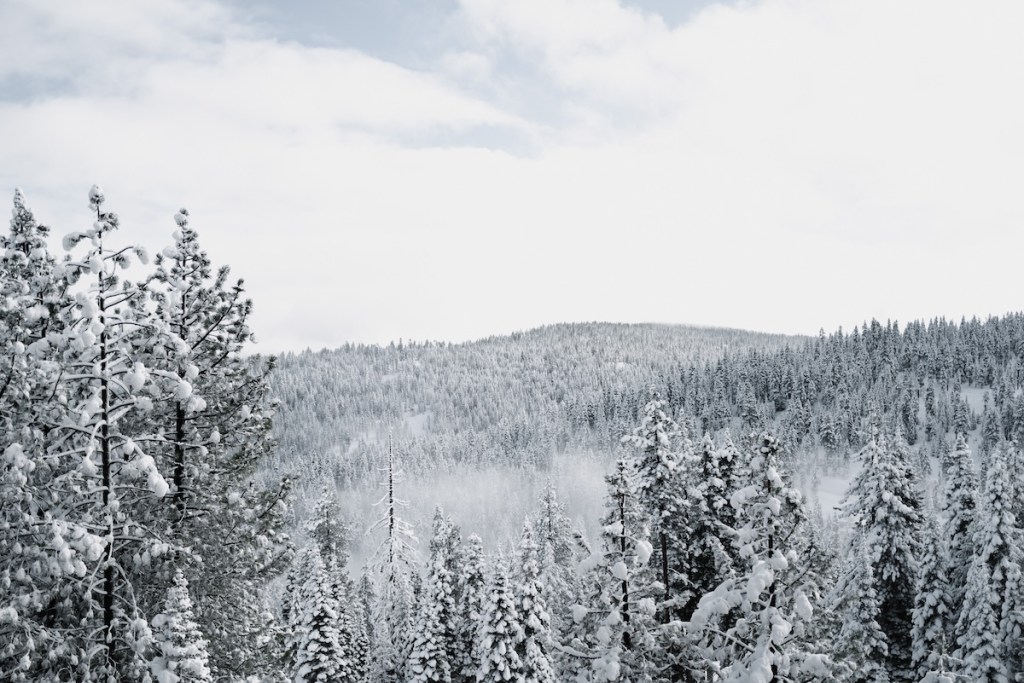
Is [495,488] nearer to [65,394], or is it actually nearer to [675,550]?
[675,550]

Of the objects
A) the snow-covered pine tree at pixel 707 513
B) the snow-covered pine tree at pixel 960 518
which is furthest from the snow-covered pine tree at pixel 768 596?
the snow-covered pine tree at pixel 960 518

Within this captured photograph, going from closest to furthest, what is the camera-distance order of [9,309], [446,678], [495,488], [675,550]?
[9,309], [675,550], [446,678], [495,488]

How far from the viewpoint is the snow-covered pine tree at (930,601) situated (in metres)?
27.5

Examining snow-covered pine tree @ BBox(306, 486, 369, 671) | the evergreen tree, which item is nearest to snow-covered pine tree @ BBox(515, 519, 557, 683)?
the evergreen tree

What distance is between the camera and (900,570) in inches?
1156

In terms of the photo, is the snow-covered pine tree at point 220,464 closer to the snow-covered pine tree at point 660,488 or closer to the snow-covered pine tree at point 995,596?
the snow-covered pine tree at point 660,488

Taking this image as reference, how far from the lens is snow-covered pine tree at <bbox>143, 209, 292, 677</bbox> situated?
12766 mm

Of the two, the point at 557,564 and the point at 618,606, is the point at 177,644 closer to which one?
the point at 618,606

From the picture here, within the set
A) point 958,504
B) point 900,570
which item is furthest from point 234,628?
point 958,504

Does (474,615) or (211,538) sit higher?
(211,538)

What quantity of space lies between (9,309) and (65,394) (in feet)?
5.30

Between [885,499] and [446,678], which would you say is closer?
[885,499]

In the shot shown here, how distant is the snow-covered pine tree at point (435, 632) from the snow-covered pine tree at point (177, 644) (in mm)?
24385

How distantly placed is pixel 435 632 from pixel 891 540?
2155cm
